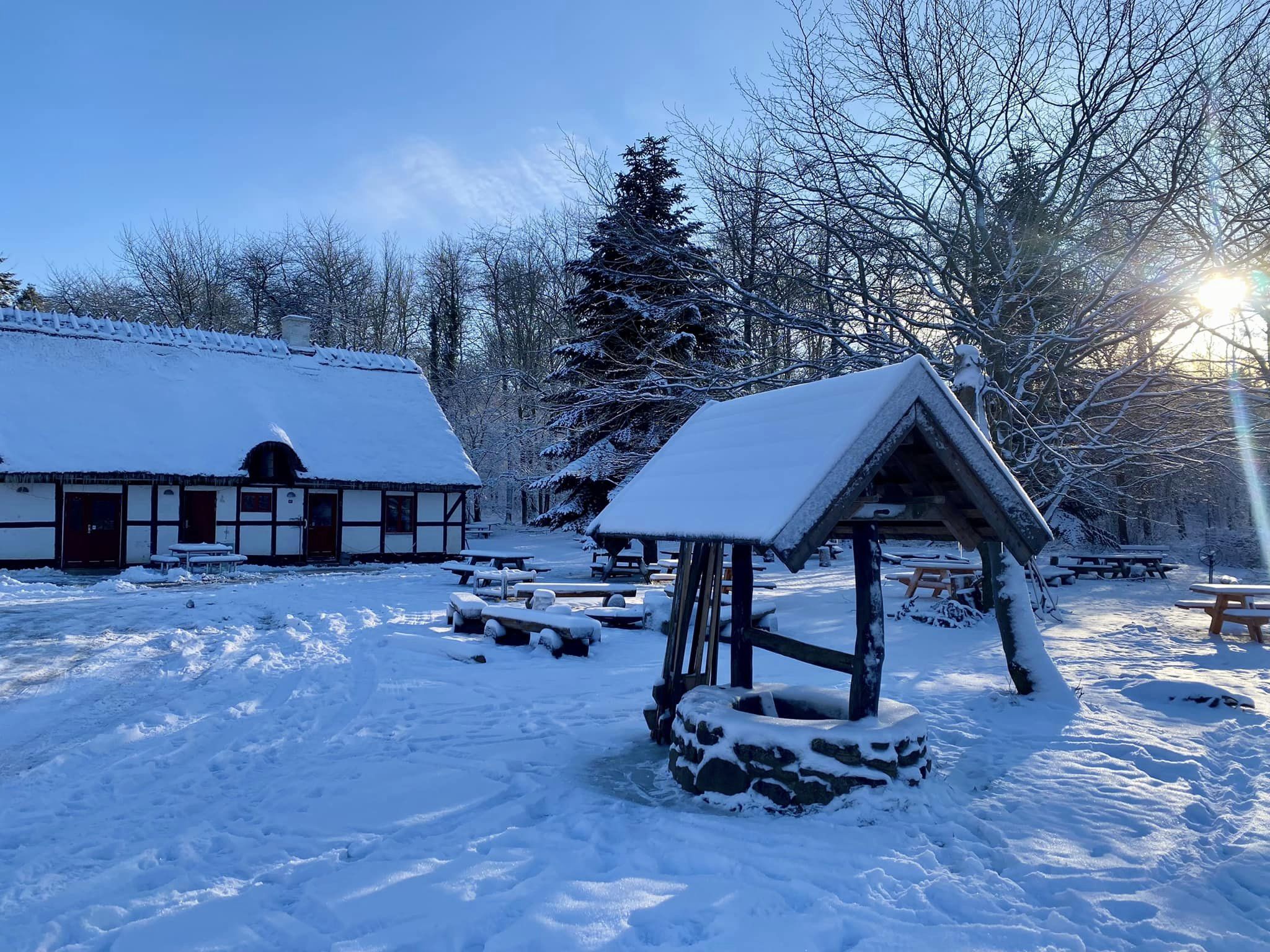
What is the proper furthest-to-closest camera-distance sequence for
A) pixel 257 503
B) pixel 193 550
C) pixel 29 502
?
pixel 257 503 → pixel 29 502 → pixel 193 550

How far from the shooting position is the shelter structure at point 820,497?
436 cm

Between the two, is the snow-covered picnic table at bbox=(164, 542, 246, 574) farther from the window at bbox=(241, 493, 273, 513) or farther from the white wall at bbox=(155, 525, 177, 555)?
the window at bbox=(241, 493, 273, 513)

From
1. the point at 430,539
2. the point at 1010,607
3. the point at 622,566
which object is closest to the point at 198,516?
the point at 430,539

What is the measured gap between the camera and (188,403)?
21.2 metres

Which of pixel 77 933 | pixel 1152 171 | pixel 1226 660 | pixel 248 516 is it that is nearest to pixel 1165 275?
pixel 1152 171

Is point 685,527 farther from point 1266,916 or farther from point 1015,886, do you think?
point 1266,916

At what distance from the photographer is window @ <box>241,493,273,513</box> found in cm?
2091

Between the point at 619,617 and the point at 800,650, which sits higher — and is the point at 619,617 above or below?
below

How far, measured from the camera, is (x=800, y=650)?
554 cm

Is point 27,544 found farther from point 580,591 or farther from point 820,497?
point 820,497

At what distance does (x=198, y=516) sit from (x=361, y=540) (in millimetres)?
4010

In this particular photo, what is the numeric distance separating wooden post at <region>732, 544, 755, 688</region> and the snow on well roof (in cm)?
1707

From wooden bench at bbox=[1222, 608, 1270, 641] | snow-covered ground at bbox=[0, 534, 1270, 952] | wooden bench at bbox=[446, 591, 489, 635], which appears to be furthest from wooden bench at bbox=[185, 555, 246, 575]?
wooden bench at bbox=[1222, 608, 1270, 641]

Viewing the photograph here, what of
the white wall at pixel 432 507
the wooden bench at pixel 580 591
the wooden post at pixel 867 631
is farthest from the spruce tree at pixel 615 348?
the wooden post at pixel 867 631
